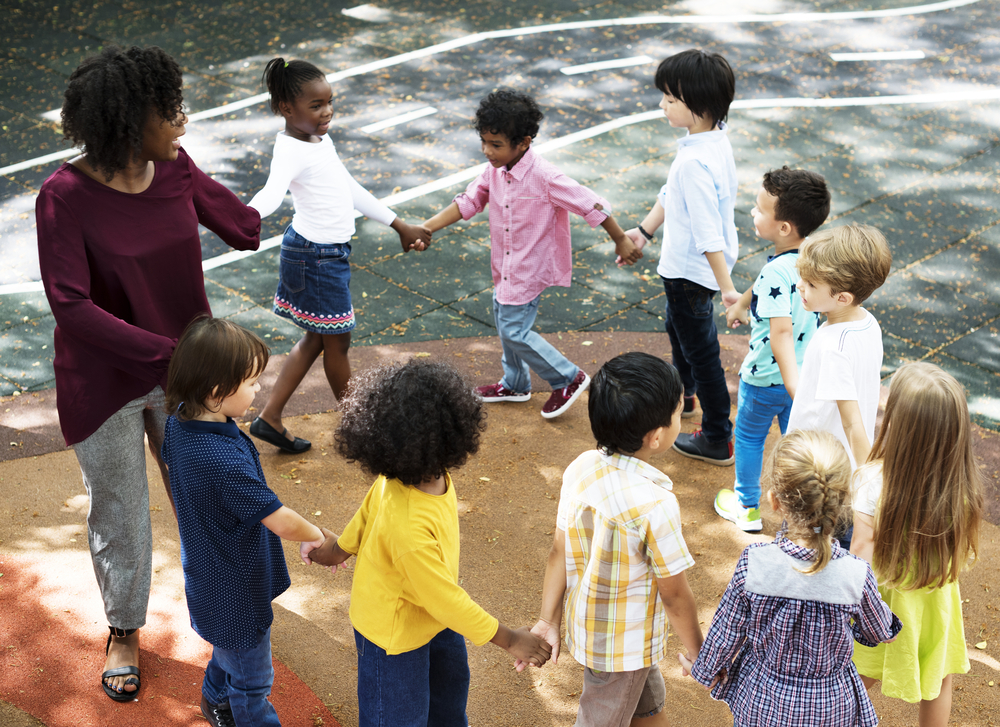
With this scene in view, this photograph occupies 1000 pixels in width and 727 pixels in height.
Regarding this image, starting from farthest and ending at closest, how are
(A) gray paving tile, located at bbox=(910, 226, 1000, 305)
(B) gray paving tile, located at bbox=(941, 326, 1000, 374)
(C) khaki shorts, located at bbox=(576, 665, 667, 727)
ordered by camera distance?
1. (A) gray paving tile, located at bbox=(910, 226, 1000, 305)
2. (B) gray paving tile, located at bbox=(941, 326, 1000, 374)
3. (C) khaki shorts, located at bbox=(576, 665, 667, 727)

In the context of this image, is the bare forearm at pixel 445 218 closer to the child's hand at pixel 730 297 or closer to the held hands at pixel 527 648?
the child's hand at pixel 730 297

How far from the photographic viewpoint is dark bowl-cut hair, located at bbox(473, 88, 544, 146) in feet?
16.7

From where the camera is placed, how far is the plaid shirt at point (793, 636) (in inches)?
107

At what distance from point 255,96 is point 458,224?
143 inches

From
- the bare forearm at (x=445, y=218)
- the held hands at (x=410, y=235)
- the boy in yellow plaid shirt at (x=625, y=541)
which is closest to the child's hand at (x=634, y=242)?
the bare forearm at (x=445, y=218)

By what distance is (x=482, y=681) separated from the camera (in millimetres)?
3891

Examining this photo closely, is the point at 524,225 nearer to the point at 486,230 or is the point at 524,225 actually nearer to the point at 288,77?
the point at 288,77

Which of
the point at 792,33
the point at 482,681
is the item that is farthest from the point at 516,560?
the point at 792,33

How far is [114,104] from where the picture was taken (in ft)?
10.8

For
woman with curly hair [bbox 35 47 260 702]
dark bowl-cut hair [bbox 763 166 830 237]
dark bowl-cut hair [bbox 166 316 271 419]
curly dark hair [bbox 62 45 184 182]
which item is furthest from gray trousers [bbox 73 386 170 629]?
dark bowl-cut hair [bbox 763 166 830 237]

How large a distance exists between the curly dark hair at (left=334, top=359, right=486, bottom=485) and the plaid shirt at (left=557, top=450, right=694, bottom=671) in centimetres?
38

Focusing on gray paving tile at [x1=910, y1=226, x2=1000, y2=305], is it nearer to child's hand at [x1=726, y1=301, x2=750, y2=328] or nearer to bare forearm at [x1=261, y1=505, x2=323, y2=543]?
child's hand at [x1=726, y1=301, x2=750, y2=328]

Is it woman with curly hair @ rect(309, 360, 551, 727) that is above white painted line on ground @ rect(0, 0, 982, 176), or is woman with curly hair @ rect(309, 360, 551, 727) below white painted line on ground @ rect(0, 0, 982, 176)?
above

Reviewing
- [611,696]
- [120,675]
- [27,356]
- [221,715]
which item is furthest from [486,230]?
[611,696]
